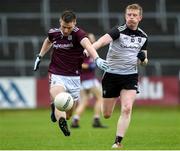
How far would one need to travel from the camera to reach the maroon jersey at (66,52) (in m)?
15.2

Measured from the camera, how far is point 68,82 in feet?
51.3

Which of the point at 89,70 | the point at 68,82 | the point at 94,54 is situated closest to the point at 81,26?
the point at 89,70

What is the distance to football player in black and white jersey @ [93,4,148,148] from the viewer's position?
1440 centimetres

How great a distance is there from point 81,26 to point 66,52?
20119 mm

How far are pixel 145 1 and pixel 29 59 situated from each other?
264 inches

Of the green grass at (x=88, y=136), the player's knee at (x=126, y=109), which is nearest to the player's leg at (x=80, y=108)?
the green grass at (x=88, y=136)

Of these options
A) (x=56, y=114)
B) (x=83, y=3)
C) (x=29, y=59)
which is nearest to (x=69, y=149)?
(x=56, y=114)

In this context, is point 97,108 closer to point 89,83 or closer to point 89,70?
A: point 89,83

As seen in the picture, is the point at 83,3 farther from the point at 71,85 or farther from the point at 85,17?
→ the point at 71,85

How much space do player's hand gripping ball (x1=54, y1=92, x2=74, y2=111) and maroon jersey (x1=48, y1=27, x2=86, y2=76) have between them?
2.58 ft

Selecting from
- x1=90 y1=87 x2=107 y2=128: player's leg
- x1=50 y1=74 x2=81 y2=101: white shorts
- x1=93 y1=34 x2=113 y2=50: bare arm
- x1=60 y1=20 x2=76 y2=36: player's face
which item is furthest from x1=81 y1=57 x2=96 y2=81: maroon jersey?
x1=93 y1=34 x2=113 y2=50: bare arm

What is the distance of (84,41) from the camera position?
48.6 ft

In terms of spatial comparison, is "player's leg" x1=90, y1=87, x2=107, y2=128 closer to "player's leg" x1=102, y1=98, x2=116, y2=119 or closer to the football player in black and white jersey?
"player's leg" x1=102, y1=98, x2=116, y2=119

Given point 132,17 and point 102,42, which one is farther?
point 132,17
